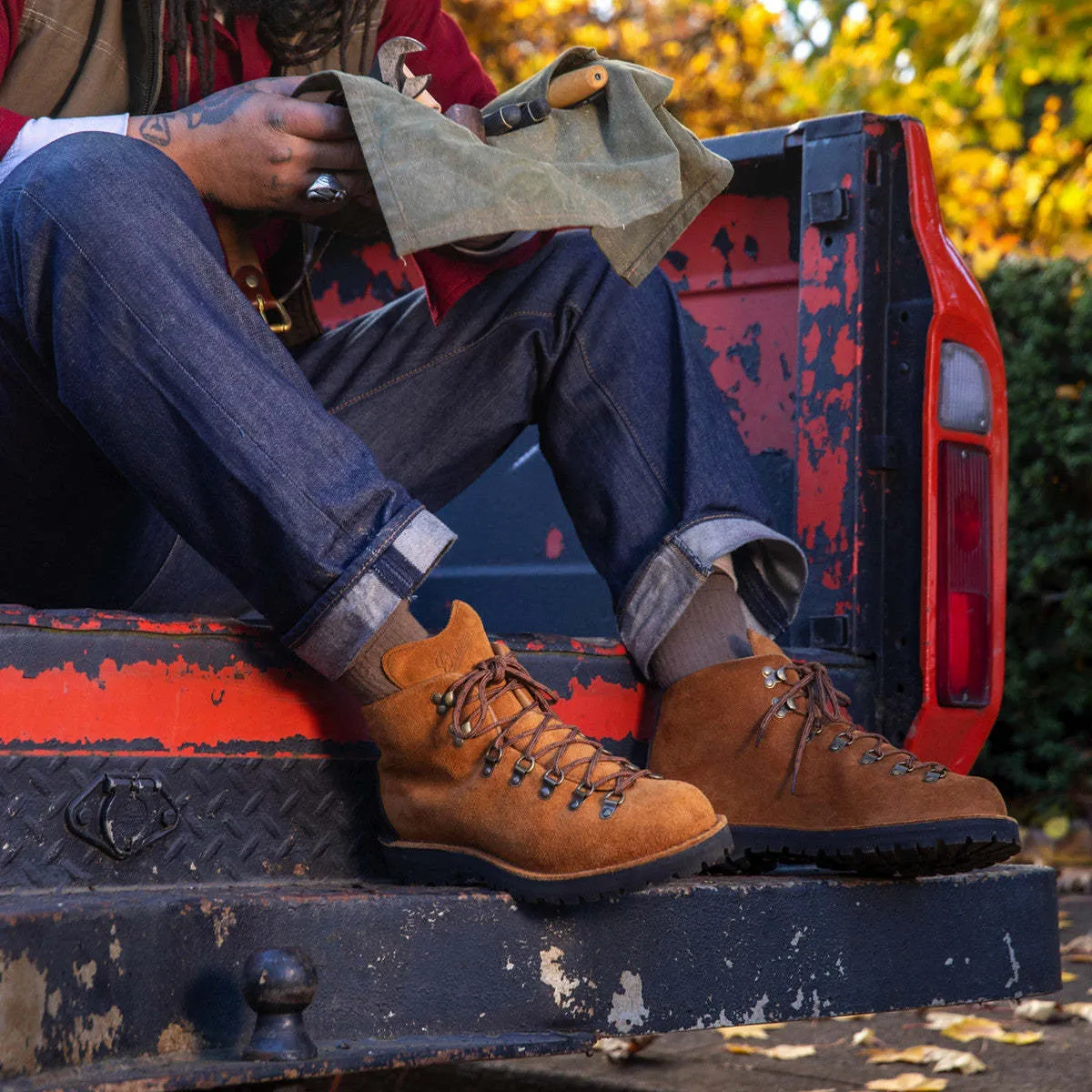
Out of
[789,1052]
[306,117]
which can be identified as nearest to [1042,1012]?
[789,1052]

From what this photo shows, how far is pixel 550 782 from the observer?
4.53 ft

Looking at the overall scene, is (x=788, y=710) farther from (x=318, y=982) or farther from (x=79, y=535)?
(x=79, y=535)

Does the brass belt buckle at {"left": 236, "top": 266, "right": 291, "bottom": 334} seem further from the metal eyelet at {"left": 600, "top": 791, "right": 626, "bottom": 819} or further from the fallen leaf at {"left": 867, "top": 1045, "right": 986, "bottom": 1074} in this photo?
the fallen leaf at {"left": 867, "top": 1045, "right": 986, "bottom": 1074}

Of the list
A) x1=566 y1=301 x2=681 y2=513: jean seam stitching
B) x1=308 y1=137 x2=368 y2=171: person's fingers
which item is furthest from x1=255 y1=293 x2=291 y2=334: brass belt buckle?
x1=566 y1=301 x2=681 y2=513: jean seam stitching

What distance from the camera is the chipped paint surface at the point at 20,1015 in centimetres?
106

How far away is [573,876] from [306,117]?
851 mm

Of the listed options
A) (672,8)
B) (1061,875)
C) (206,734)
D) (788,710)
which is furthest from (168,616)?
(672,8)

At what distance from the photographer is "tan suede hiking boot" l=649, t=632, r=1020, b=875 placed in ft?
5.03

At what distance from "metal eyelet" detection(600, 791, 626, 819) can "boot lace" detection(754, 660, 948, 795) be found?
0.31m

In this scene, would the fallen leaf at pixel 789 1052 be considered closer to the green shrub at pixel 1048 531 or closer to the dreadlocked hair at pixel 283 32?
the dreadlocked hair at pixel 283 32

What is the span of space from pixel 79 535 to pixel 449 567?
2.80ft

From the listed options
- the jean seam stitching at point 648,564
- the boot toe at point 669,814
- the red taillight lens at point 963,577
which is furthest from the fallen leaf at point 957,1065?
the boot toe at point 669,814

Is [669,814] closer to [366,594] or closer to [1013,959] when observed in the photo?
[366,594]

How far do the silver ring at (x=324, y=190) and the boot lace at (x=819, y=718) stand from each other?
2.37 ft
